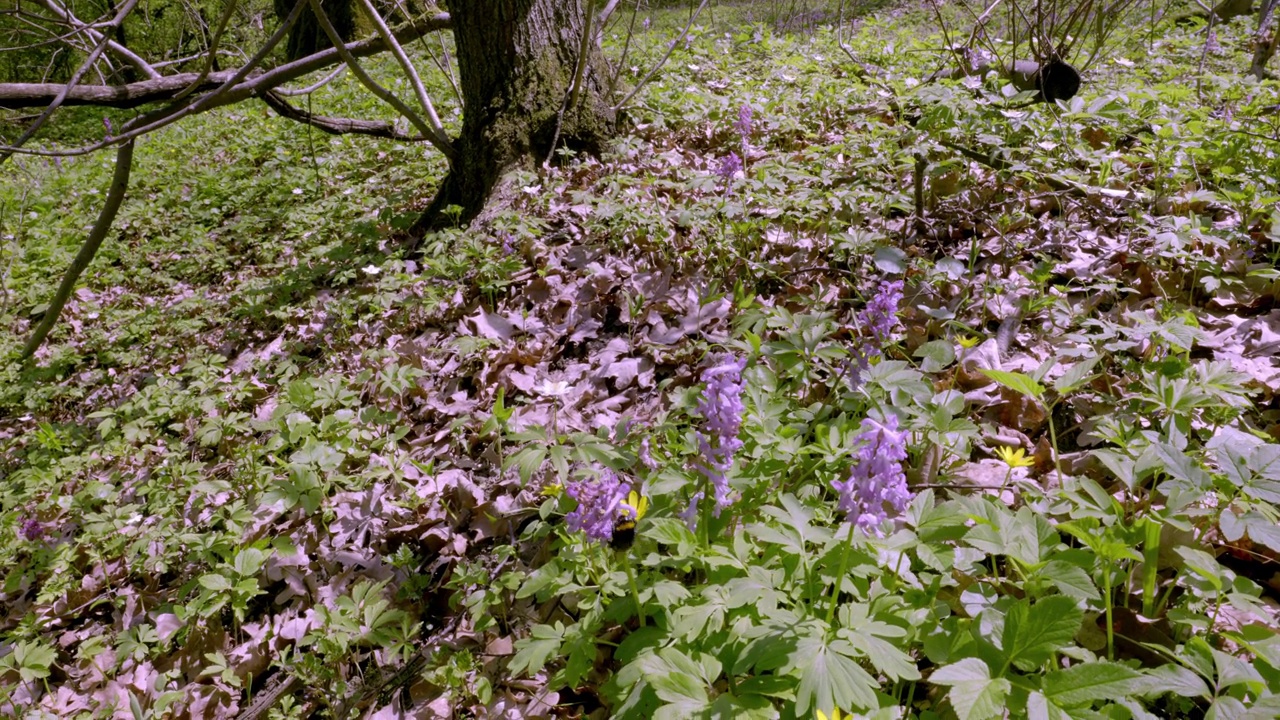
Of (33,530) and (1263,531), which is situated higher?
(1263,531)

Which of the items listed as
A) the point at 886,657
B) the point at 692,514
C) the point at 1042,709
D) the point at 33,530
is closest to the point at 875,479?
the point at 886,657

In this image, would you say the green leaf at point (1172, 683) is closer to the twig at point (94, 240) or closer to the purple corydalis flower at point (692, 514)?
the purple corydalis flower at point (692, 514)

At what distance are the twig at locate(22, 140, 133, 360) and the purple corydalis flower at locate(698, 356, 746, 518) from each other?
14.3 feet

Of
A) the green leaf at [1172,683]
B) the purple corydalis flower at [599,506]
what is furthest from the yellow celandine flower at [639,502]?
the green leaf at [1172,683]

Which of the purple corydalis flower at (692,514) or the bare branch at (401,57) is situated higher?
the bare branch at (401,57)

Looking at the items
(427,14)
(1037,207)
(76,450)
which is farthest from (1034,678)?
(427,14)

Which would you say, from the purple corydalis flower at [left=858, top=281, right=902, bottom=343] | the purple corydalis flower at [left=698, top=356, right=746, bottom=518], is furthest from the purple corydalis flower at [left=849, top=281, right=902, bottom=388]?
the purple corydalis flower at [left=698, top=356, right=746, bottom=518]

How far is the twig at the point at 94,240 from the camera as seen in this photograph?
4.23 m

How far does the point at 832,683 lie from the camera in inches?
43.8

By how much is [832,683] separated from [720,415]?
1.84ft

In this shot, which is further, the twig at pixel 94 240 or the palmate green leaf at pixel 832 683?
the twig at pixel 94 240

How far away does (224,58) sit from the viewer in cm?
838

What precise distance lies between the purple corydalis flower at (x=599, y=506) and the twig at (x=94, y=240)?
4108 mm

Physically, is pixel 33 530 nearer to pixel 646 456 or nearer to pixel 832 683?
pixel 646 456
